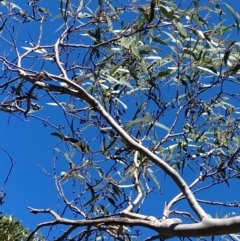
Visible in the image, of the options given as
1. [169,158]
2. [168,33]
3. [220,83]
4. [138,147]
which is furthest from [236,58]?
[138,147]

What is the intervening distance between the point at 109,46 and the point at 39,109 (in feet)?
1.27

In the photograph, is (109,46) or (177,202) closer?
(177,202)

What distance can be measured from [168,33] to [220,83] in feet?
1.02

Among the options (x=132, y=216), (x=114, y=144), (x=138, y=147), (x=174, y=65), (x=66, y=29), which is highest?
(x=174, y=65)

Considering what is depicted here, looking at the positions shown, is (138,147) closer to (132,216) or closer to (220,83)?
(132,216)

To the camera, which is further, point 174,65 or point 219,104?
point 219,104

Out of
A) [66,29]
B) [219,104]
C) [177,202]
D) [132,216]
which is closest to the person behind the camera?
[132,216]

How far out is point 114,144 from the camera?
2418 mm

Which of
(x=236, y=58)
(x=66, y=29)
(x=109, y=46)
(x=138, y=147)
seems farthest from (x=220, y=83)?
(x=138, y=147)

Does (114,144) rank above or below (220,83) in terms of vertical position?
below

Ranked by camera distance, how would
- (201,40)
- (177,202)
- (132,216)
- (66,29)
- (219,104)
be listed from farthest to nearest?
(219,104), (201,40), (66,29), (177,202), (132,216)

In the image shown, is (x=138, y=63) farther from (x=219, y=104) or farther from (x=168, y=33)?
(x=219, y=104)

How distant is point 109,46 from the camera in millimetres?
2395

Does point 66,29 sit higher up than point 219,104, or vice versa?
point 219,104
